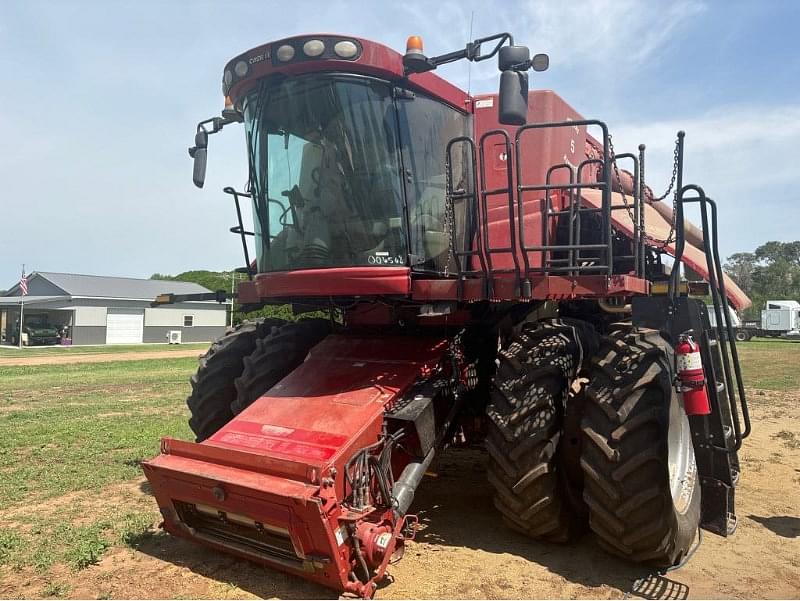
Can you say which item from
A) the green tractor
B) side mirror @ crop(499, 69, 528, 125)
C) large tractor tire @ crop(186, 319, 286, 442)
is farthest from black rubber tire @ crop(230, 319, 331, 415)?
the green tractor

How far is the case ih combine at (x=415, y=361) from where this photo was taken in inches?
141

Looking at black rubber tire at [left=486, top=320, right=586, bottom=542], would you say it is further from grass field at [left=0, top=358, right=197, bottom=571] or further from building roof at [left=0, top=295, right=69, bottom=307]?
building roof at [left=0, top=295, right=69, bottom=307]

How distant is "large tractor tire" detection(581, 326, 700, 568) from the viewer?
369cm

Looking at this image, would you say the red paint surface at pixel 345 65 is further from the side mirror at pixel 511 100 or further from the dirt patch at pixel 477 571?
the dirt patch at pixel 477 571

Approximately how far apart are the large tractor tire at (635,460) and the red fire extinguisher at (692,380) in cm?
9

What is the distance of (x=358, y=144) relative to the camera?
14.1ft

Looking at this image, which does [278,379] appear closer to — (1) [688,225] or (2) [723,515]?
(2) [723,515]

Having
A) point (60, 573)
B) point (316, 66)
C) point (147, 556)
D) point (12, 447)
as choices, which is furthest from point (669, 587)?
point (12, 447)

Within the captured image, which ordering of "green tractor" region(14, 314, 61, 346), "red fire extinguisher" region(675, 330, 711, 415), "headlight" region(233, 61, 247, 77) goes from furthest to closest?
"green tractor" region(14, 314, 61, 346) < "headlight" region(233, 61, 247, 77) < "red fire extinguisher" region(675, 330, 711, 415)

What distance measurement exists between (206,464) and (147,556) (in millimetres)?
862

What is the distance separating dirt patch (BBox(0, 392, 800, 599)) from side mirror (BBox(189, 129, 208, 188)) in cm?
290

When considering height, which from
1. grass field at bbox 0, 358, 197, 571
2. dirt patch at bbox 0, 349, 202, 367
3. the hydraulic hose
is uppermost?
the hydraulic hose

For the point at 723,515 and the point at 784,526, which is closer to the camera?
the point at 723,515

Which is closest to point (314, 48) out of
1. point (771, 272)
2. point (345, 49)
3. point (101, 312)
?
point (345, 49)
